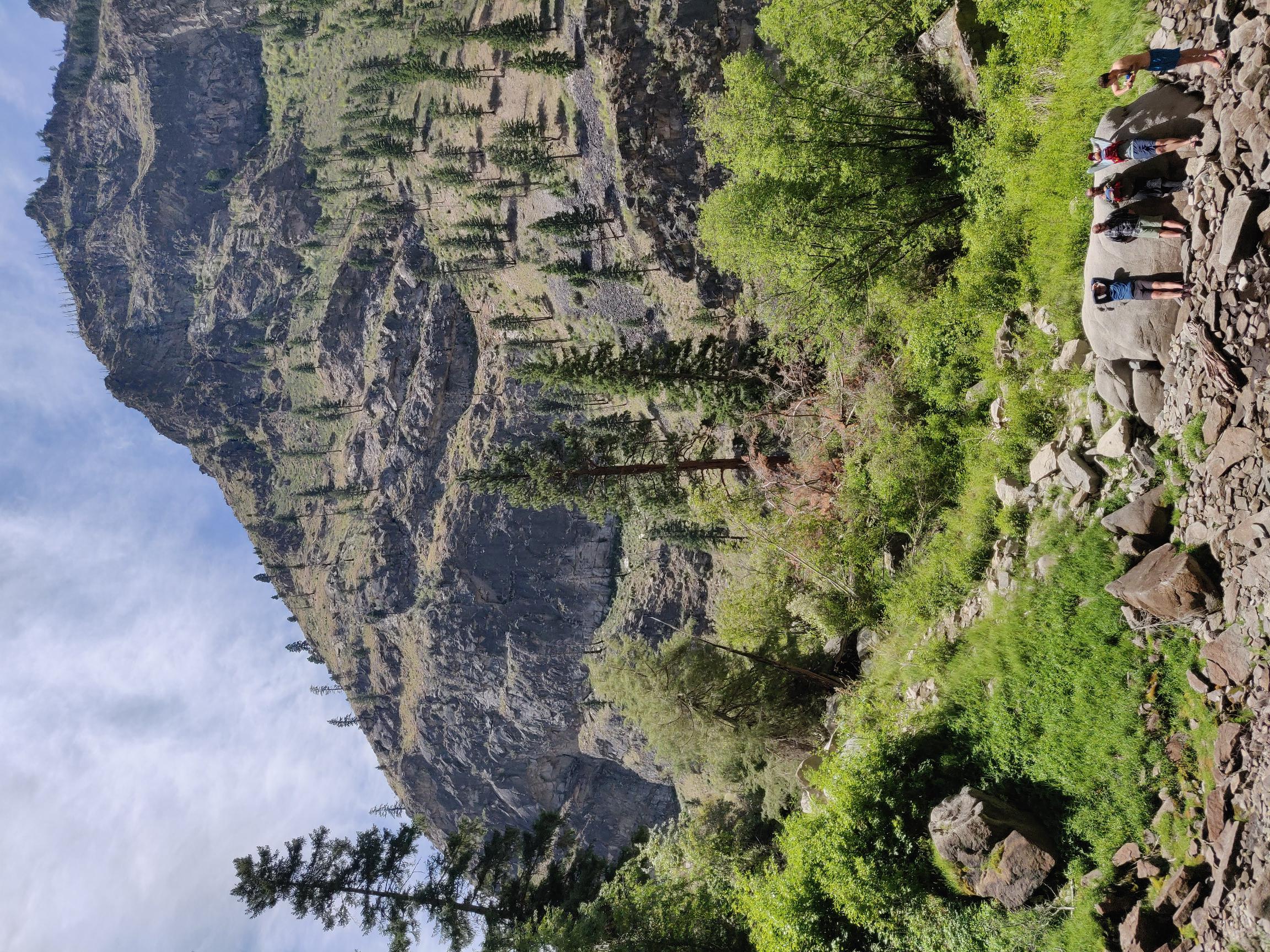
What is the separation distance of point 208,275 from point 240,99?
32.8m

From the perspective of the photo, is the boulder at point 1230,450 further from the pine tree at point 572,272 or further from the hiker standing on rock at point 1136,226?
the pine tree at point 572,272

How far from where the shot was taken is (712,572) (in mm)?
51469

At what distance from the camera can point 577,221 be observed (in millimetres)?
51250

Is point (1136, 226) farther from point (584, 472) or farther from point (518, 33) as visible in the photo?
point (518, 33)

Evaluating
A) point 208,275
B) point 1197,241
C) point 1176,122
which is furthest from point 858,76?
point 208,275

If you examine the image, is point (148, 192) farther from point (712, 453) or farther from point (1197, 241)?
point (1197, 241)

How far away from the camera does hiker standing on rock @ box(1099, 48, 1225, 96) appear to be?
1088 centimetres

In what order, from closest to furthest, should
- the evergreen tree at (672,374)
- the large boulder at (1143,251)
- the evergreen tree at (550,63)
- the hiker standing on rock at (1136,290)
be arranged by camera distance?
1. the hiker standing on rock at (1136,290)
2. the large boulder at (1143,251)
3. the evergreen tree at (672,374)
4. the evergreen tree at (550,63)

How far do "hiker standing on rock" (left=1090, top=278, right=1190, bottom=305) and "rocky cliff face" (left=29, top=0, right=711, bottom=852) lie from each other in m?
57.2

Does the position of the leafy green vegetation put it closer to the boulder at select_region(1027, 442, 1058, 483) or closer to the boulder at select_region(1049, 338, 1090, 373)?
the boulder at select_region(1049, 338, 1090, 373)

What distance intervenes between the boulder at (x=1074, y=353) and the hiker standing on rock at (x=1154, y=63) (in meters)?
4.47

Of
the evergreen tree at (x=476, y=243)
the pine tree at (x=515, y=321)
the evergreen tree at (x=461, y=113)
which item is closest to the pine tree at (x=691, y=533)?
the pine tree at (x=515, y=321)

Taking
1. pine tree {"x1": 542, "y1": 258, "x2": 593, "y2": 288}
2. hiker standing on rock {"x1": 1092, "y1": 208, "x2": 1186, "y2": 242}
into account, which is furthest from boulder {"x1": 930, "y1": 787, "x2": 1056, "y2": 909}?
pine tree {"x1": 542, "y1": 258, "x2": 593, "y2": 288}

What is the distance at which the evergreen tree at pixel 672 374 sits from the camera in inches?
1062
